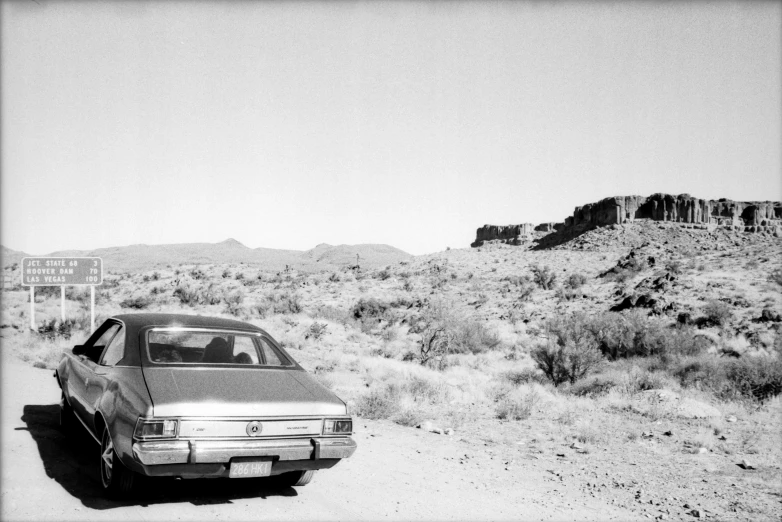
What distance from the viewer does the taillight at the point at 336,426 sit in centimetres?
518

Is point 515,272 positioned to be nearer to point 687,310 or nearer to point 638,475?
point 687,310

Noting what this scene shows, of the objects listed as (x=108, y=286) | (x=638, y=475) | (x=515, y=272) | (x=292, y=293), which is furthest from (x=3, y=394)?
(x=515, y=272)

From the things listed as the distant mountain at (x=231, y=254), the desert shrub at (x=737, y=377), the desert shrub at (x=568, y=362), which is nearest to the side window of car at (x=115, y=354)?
the desert shrub at (x=568, y=362)

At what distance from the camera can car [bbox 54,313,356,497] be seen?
4.55 metres

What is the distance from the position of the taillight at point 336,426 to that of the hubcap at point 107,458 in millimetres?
1753

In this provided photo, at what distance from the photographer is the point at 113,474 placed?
16.4 feet

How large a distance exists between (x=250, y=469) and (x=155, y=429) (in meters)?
0.80

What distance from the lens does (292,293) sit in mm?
37406

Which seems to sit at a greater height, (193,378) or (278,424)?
(193,378)

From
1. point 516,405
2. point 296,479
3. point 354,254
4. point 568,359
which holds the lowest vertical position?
point 516,405

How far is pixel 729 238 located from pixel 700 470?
267 ft

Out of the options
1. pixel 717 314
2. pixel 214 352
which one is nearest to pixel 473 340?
pixel 717 314

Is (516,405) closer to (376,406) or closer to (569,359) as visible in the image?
(376,406)

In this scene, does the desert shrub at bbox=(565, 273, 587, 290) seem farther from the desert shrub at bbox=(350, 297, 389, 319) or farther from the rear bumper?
the rear bumper
